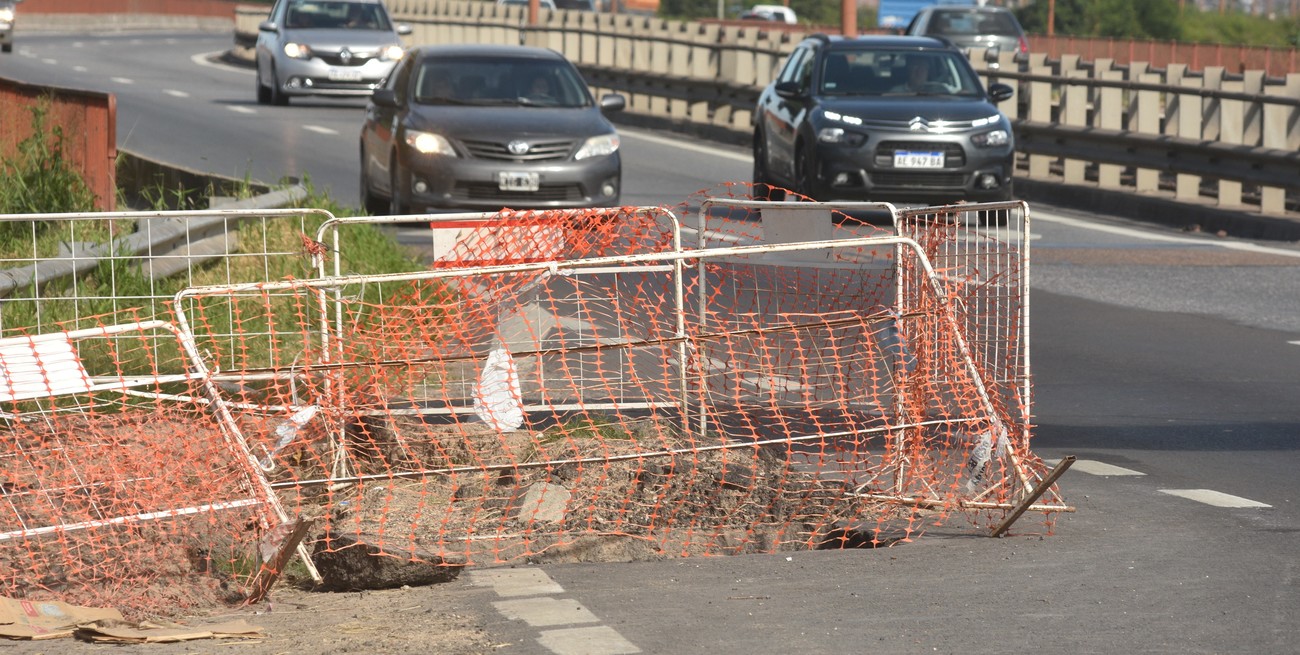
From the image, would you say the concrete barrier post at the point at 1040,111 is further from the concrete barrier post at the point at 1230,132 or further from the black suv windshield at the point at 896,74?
the black suv windshield at the point at 896,74

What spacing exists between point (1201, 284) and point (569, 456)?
8397 millimetres

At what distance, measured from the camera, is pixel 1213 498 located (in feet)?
24.1

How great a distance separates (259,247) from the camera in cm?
1083

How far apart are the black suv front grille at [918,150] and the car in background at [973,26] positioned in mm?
20127

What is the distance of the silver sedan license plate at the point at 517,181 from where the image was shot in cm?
1622

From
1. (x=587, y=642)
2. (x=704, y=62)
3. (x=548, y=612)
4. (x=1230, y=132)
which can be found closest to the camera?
(x=587, y=642)

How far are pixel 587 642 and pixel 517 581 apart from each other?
2.63 feet

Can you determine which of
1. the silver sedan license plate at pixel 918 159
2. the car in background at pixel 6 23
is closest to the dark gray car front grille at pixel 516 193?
the silver sedan license plate at pixel 918 159

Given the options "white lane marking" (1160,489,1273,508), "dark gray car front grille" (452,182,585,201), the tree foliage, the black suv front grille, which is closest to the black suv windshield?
the black suv front grille

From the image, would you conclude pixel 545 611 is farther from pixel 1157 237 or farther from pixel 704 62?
pixel 704 62

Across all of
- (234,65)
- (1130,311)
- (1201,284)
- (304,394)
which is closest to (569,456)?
(304,394)

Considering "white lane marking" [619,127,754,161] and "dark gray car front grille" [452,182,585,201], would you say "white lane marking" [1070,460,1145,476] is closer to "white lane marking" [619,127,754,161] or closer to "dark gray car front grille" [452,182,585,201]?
"dark gray car front grille" [452,182,585,201]

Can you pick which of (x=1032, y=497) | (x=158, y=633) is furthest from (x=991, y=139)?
(x=158, y=633)

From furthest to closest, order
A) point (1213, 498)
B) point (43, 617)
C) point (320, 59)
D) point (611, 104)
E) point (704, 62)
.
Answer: point (320, 59)
point (704, 62)
point (611, 104)
point (1213, 498)
point (43, 617)
